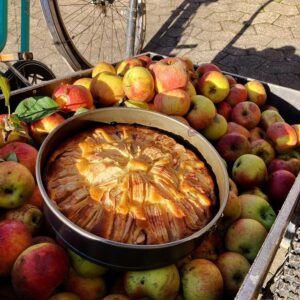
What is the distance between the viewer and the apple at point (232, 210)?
1.53 metres

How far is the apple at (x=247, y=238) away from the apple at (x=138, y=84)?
2.46 ft

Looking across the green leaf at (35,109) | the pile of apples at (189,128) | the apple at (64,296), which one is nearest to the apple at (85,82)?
the pile of apples at (189,128)

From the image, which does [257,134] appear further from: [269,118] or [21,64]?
[21,64]

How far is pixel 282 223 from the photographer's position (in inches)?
50.4

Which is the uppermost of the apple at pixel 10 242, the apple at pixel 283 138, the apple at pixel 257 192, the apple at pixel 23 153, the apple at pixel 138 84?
the apple at pixel 138 84

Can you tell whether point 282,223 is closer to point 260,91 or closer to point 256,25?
point 260,91

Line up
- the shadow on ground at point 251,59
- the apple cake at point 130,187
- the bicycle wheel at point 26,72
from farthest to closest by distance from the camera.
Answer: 1. the shadow on ground at point 251,59
2. the bicycle wheel at point 26,72
3. the apple cake at point 130,187

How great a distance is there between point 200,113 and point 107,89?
1.56 feet

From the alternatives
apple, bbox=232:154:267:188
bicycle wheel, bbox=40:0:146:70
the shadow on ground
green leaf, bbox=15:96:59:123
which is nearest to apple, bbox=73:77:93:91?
green leaf, bbox=15:96:59:123

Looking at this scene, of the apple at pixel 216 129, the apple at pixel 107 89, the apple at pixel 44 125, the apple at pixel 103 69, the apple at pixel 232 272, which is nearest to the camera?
the apple at pixel 232 272

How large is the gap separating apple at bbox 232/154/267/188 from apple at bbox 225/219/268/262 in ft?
0.94

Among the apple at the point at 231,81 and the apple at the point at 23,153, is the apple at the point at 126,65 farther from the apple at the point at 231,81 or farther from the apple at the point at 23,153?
the apple at the point at 23,153

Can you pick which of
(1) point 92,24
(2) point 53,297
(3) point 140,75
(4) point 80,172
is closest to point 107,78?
(3) point 140,75

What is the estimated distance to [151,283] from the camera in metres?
1.24
